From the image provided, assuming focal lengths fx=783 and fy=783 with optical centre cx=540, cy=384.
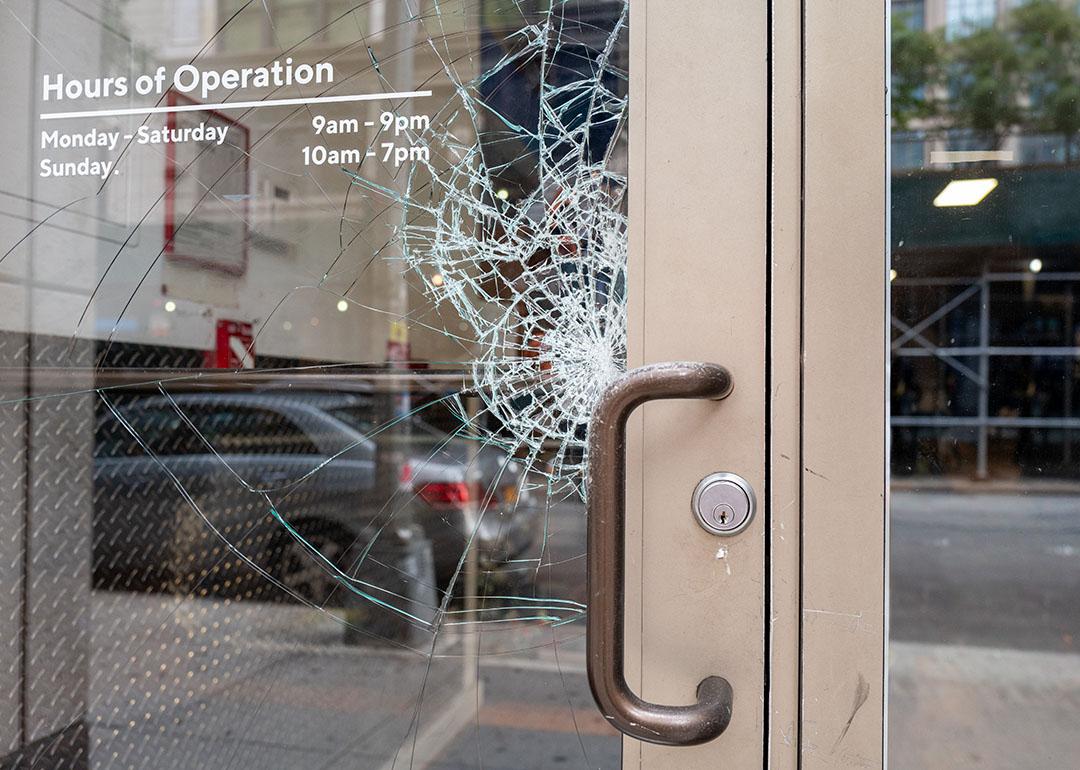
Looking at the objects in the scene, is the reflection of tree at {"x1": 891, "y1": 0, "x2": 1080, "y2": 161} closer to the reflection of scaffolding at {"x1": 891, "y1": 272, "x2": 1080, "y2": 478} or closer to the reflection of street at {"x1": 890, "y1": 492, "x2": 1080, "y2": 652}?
the reflection of scaffolding at {"x1": 891, "y1": 272, "x2": 1080, "y2": 478}

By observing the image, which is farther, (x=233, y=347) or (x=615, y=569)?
(x=233, y=347)

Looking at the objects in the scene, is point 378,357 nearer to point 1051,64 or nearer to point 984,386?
point 984,386

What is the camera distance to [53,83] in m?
1.12

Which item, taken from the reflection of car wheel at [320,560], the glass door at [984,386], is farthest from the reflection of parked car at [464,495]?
the glass door at [984,386]

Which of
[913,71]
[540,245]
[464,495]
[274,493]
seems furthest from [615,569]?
[913,71]

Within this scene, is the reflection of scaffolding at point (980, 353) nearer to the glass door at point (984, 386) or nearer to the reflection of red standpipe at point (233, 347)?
the glass door at point (984, 386)

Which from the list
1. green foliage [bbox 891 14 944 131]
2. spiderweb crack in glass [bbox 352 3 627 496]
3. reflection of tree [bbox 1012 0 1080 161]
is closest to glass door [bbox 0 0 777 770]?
spiderweb crack in glass [bbox 352 3 627 496]

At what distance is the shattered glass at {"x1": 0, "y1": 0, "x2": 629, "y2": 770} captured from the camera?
101cm

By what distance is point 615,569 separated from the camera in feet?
2.77

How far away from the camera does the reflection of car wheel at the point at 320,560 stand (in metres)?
1.08

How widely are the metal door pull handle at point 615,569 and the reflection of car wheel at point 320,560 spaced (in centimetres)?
40

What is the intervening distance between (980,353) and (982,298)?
62mm

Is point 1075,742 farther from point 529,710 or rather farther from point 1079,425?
point 529,710

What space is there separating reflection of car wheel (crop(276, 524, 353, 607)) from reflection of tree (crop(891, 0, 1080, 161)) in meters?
0.88
